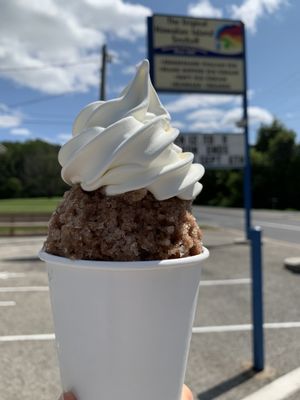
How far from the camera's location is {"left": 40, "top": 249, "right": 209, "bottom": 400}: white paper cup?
1.43m

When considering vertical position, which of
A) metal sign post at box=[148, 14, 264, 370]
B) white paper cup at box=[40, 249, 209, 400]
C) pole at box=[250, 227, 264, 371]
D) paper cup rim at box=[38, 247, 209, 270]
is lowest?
pole at box=[250, 227, 264, 371]

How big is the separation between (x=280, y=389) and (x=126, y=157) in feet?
8.38

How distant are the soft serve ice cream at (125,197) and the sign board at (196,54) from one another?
10.1 metres

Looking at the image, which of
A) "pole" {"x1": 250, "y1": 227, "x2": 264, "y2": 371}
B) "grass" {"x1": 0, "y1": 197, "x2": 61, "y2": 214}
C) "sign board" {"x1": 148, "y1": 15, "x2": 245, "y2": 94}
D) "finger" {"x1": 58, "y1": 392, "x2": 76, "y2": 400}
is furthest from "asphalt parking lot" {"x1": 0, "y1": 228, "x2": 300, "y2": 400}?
"grass" {"x1": 0, "y1": 197, "x2": 61, "y2": 214}

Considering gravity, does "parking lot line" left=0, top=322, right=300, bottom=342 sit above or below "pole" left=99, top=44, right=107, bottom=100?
below

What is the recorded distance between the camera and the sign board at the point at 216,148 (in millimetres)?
11586

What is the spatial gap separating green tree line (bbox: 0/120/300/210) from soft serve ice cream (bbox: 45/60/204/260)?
3097 centimetres

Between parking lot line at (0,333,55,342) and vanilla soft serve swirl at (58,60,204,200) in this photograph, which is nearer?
vanilla soft serve swirl at (58,60,204,200)

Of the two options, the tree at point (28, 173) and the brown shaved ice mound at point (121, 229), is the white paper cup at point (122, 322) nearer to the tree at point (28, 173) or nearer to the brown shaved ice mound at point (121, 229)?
the brown shaved ice mound at point (121, 229)

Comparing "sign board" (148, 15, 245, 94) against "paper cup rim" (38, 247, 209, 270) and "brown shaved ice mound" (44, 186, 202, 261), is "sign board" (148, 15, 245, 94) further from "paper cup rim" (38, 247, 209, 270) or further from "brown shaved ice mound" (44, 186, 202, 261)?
"paper cup rim" (38, 247, 209, 270)

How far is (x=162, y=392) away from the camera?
5.15 ft

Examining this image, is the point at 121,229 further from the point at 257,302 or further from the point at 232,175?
the point at 232,175

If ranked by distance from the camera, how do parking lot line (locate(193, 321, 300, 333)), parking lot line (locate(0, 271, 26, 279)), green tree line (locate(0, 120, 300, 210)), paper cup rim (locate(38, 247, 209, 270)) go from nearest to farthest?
paper cup rim (locate(38, 247, 209, 270)) < parking lot line (locate(193, 321, 300, 333)) < parking lot line (locate(0, 271, 26, 279)) < green tree line (locate(0, 120, 300, 210))

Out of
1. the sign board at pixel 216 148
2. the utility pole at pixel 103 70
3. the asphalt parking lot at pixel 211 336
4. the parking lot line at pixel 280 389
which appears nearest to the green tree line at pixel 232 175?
the utility pole at pixel 103 70
